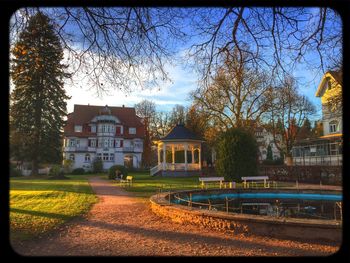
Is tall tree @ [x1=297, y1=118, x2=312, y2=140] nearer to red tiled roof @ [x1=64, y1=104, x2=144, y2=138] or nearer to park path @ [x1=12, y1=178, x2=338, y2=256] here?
red tiled roof @ [x1=64, y1=104, x2=144, y2=138]

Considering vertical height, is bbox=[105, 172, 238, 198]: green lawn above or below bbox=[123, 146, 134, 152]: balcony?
below

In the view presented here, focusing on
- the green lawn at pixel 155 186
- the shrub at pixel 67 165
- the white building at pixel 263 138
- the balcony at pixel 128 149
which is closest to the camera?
the green lawn at pixel 155 186

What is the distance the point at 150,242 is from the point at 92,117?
1429 inches

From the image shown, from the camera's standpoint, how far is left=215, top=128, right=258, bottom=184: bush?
16.0 metres

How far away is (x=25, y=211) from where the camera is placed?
823cm

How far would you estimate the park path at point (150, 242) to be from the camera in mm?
4258

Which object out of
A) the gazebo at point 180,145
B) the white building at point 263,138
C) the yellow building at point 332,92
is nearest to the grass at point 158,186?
the yellow building at point 332,92

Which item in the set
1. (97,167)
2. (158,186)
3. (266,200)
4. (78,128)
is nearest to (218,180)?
(158,186)

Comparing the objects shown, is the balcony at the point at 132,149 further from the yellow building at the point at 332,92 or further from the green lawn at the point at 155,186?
the yellow building at the point at 332,92

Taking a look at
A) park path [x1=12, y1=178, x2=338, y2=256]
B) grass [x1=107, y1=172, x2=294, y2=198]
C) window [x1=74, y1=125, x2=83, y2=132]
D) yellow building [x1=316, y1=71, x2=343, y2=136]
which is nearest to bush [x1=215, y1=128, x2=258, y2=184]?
grass [x1=107, y1=172, x2=294, y2=198]

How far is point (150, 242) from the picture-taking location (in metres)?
5.04

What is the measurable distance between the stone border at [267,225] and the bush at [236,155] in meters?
9.65
